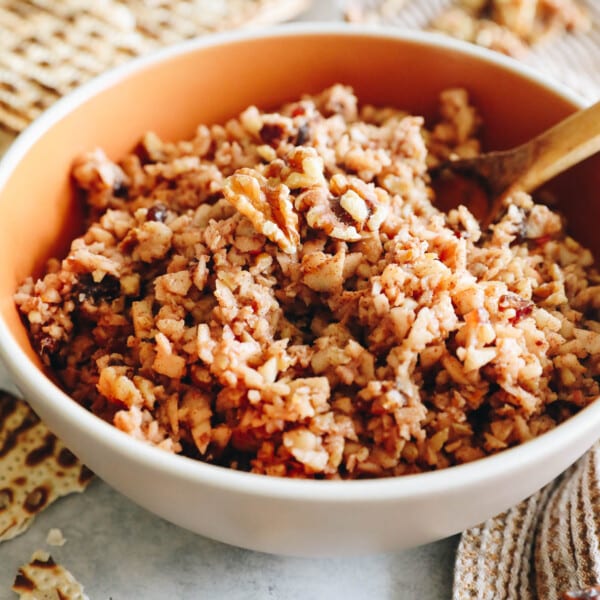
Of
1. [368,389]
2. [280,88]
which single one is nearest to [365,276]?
[368,389]

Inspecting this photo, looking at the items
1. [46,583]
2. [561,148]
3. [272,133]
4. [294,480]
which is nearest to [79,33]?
[272,133]

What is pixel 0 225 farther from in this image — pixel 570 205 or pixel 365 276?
pixel 570 205

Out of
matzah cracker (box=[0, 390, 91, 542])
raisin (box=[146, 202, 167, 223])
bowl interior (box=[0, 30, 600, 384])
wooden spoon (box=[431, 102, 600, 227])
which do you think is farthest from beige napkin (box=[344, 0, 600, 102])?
matzah cracker (box=[0, 390, 91, 542])

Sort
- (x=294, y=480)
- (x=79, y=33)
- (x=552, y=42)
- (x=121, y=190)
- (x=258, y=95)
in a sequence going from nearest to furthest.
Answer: (x=294, y=480) → (x=121, y=190) → (x=258, y=95) → (x=79, y=33) → (x=552, y=42)

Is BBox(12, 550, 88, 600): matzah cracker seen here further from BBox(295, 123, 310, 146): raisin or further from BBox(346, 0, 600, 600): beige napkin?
BBox(295, 123, 310, 146): raisin


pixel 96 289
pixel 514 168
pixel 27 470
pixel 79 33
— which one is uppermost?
pixel 514 168

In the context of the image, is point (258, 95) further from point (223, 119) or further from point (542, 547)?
point (542, 547)
